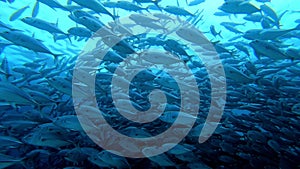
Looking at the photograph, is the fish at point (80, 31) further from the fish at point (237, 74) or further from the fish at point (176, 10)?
the fish at point (237, 74)

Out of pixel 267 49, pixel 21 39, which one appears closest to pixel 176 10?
pixel 267 49

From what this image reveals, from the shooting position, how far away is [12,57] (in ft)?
47.8

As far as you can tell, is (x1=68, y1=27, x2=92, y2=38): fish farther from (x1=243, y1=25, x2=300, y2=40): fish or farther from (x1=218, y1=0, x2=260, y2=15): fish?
(x1=243, y1=25, x2=300, y2=40): fish

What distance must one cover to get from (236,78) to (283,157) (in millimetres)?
2811

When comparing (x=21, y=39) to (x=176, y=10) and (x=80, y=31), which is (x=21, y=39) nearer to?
(x=80, y=31)

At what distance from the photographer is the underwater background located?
4000 mm

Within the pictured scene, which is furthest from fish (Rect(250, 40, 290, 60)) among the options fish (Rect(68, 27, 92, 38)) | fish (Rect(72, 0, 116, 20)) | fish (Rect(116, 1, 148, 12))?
fish (Rect(68, 27, 92, 38))

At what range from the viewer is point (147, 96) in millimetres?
6422

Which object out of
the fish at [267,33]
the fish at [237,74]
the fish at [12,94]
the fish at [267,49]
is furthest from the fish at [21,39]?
the fish at [267,33]

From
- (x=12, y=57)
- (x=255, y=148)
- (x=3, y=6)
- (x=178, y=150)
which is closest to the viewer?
(x=178, y=150)

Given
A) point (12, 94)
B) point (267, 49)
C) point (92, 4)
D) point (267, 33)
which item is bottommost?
point (12, 94)

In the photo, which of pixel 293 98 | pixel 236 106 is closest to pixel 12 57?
pixel 236 106

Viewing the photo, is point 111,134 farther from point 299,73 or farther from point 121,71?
point 299,73

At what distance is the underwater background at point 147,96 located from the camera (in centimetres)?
400
